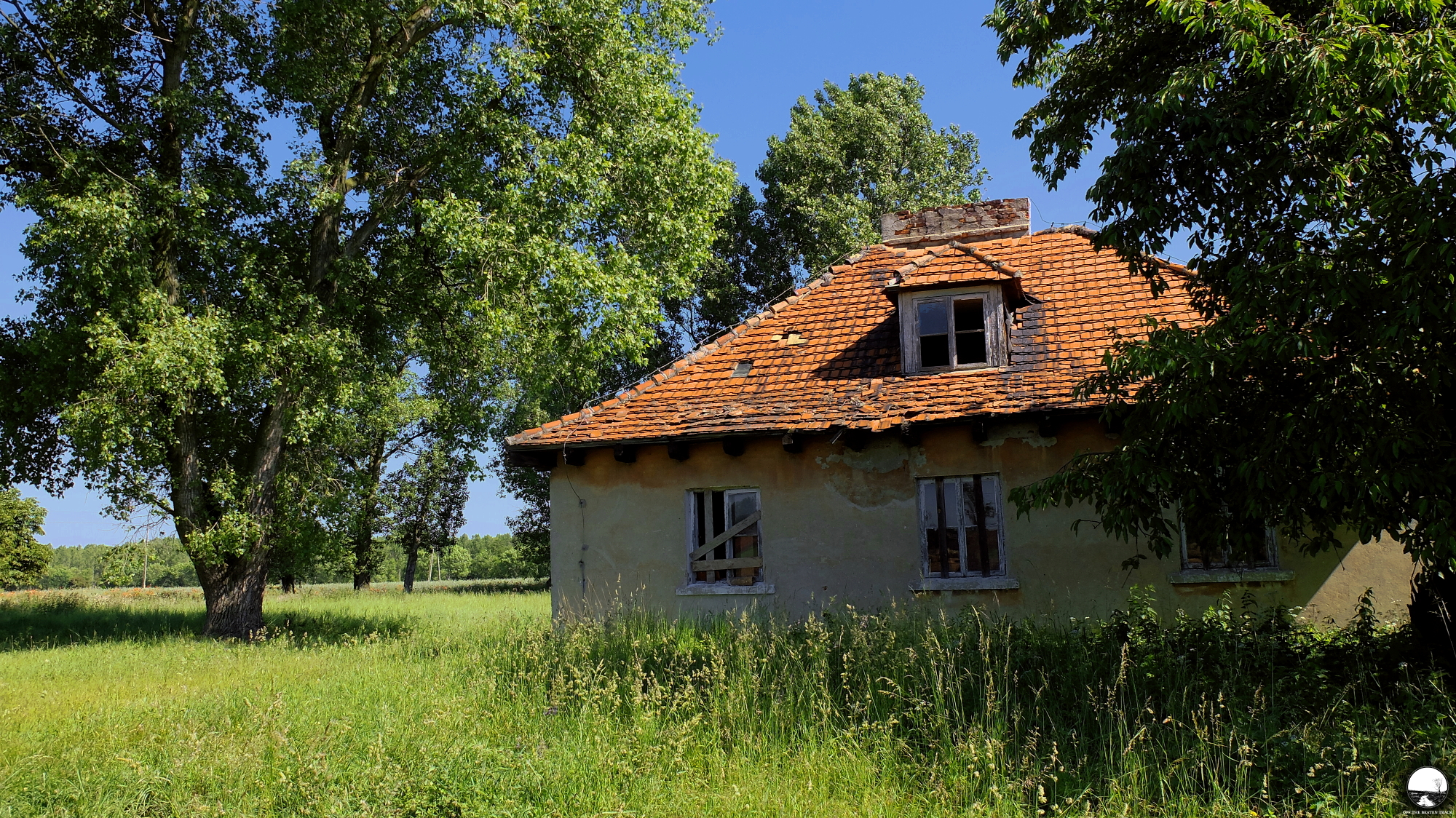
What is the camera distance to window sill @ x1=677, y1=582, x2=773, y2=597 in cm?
1169

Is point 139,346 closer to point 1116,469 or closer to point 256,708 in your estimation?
point 256,708

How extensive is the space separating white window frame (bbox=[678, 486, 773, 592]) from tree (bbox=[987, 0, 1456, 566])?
4.94 metres

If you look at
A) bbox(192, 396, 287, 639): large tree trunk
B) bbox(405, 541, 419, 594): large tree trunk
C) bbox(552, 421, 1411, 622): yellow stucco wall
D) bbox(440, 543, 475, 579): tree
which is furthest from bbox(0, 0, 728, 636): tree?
bbox(440, 543, 475, 579): tree

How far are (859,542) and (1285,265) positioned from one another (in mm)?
6422

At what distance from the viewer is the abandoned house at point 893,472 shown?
10.5 metres

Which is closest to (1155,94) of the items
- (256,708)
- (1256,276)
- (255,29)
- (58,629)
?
(1256,276)

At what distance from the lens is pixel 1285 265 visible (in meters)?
5.91

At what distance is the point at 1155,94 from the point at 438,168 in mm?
12188

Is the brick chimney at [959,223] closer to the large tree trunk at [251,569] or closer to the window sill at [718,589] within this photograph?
the window sill at [718,589]

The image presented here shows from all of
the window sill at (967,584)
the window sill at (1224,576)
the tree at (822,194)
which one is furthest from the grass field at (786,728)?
the tree at (822,194)

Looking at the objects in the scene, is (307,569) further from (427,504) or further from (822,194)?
(822,194)

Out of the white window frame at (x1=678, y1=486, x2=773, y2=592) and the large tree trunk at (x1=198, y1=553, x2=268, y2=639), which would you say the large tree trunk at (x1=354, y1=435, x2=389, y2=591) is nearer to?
the large tree trunk at (x1=198, y1=553, x2=268, y2=639)

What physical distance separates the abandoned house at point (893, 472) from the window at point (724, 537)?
0.03 meters

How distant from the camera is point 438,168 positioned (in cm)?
1548
